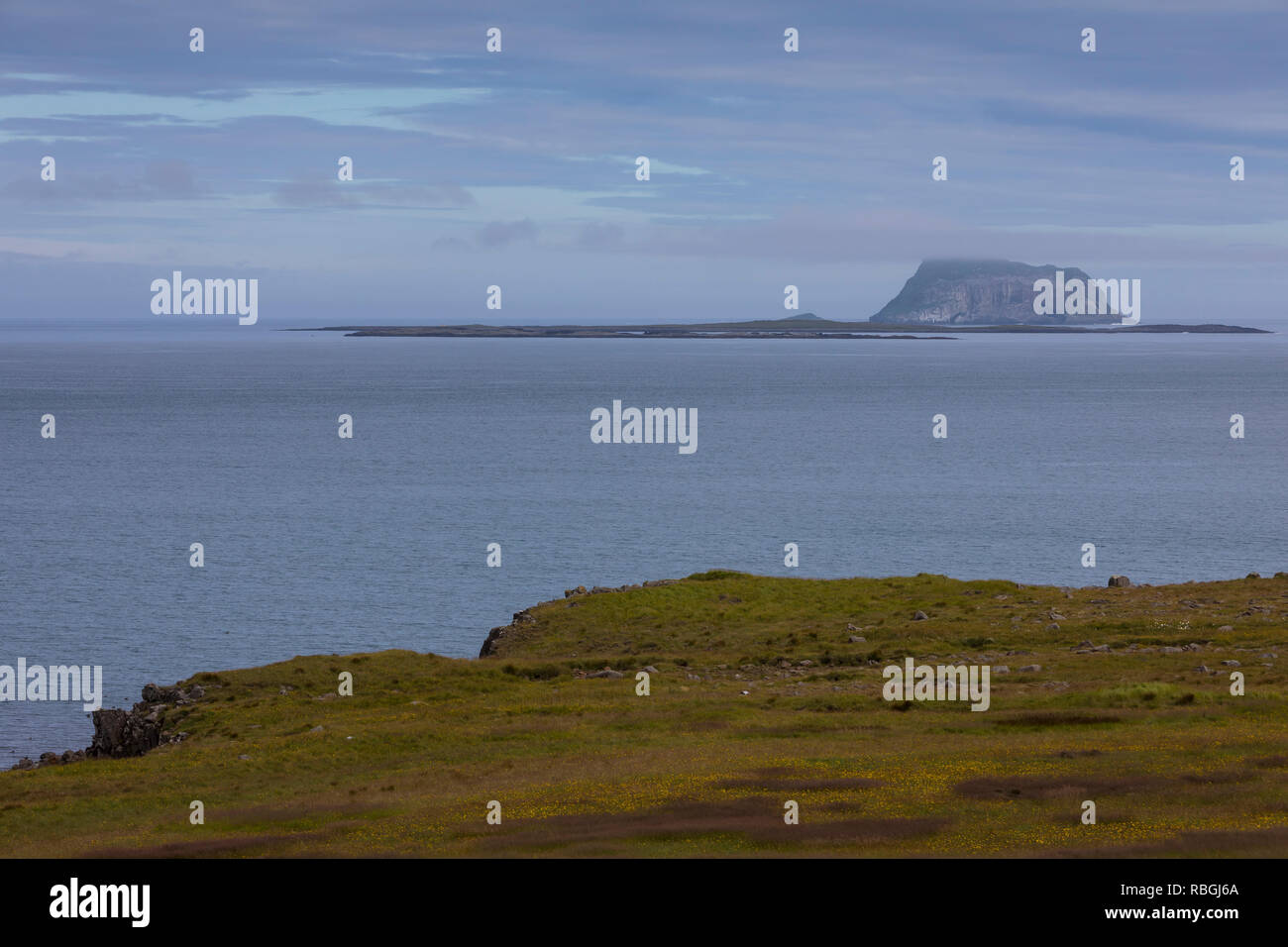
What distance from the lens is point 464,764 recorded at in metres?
38.9

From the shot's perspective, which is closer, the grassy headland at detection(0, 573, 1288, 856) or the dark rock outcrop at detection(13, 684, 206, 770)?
the grassy headland at detection(0, 573, 1288, 856)

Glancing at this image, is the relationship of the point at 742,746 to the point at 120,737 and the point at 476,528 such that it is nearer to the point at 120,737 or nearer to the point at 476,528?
the point at 120,737

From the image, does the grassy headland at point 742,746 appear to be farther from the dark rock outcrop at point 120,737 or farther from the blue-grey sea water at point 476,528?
the blue-grey sea water at point 476,528

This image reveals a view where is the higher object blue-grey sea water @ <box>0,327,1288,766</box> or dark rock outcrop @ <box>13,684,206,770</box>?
blue-grey sea water @ <box>0,327,1288,766</box>

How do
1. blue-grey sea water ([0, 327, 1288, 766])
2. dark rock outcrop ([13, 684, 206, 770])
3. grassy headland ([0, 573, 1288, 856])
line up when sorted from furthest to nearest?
blue-grey sea water ([0, 327, 1288, 766]) < dark rock outcrop ([13, 684, 206, 770]) < grassy headland ([0, 573, 1288, 856])

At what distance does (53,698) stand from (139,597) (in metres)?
26.5

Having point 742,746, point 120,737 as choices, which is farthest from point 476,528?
point 742,746

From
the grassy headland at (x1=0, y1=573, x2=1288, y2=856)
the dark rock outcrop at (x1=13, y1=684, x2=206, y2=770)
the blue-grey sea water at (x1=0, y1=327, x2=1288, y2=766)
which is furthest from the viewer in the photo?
the blue-grey sea water at (x1=0, y1=327, x2=1288, y2=766)

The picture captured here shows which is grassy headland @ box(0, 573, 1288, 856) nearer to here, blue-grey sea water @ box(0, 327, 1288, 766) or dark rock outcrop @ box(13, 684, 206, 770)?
dark rock outcrop @ box(13, 684, 206, 770)

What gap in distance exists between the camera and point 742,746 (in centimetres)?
3912

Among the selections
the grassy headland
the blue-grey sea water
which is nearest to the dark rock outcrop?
the grassy headland

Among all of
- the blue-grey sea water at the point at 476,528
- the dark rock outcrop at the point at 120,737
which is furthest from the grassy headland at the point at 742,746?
the blue-grey sea water at the point at 476,528

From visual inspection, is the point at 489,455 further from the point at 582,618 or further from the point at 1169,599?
the point at 1169,599

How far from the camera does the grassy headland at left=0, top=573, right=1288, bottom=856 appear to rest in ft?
91.6
